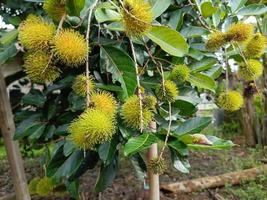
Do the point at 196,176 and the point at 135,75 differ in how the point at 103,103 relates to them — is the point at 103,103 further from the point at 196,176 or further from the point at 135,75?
the point at 196,176

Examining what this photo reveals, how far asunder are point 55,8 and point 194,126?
276 millimetres

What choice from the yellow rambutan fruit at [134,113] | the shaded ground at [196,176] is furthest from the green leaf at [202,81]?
the shaded ground at [196,176]

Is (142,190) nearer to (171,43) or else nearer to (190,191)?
(190,191)

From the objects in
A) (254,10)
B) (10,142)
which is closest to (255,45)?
(254,10)

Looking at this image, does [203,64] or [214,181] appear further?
[214,181]

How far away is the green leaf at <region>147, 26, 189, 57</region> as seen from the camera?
61 centimetres

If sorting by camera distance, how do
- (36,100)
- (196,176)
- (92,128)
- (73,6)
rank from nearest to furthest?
(92,128), (73,6), (36,100), (196,176)

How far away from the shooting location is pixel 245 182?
2.10 m

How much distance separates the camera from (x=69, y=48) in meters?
0.52

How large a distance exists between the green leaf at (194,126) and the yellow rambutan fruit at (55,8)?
25 centimetres

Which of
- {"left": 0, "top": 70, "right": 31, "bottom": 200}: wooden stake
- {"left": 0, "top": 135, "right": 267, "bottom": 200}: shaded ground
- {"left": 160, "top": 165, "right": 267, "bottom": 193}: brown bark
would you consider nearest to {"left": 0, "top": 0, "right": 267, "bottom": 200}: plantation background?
{"left": 0, "top": 70, "right": 31, "bottom": 200}: wooden stake

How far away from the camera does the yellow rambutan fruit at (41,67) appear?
55 cm

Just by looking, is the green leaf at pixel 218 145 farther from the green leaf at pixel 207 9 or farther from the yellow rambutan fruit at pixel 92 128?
the green leaf at pixel 207 9

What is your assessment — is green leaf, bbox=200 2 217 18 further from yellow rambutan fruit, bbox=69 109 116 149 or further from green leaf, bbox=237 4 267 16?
yellow rambutan fruit, bbox=69 109 116 149
